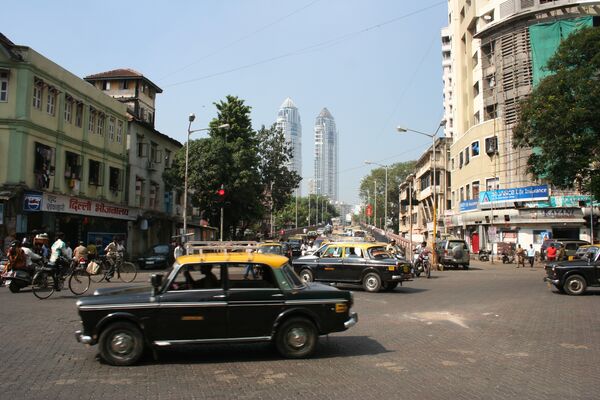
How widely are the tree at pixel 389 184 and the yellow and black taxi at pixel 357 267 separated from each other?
298 ft

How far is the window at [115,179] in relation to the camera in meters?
34.1

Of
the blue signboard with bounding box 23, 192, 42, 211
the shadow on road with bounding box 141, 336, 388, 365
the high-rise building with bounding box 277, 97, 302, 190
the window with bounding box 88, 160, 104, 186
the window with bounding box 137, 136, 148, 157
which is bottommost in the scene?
the shadow on road with bounding box 141, 336, 388, 365

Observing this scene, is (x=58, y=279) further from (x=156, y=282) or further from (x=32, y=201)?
(x=32, y=201)

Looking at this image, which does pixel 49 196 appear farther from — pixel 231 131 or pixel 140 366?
pixel 140 366

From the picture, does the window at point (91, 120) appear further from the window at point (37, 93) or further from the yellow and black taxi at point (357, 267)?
the yellow and black taxi at point (357, 267)

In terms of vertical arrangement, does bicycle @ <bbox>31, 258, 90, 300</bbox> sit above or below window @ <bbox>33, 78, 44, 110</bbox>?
below

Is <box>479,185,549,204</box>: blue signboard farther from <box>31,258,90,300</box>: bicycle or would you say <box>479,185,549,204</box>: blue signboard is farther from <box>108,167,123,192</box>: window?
<box>31,258,90,300</box>: bicycle

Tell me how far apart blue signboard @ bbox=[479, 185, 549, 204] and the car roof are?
3554cm

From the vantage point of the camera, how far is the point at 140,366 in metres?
7.23

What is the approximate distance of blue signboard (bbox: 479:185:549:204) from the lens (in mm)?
38219

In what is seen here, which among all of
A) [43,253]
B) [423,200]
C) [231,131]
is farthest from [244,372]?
[423,200]

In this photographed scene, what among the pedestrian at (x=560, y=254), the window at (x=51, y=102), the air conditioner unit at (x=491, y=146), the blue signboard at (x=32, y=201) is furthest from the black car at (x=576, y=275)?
the air conditioner unit at (x=491, y=146)

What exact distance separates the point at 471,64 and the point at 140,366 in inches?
2082

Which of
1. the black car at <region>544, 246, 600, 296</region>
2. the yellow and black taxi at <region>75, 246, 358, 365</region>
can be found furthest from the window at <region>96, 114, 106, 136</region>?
the black car at <region>544, 246, 600, 296</region>
